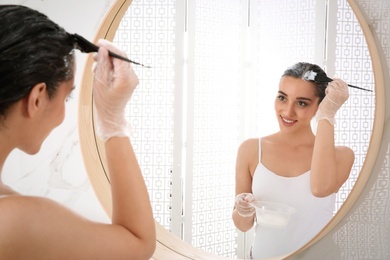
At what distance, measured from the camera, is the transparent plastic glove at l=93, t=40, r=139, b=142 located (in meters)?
0.64

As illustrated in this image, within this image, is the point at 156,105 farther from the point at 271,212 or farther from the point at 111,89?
the point at 111,89

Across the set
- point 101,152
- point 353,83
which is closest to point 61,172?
point 101,152

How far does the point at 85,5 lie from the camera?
1056mm

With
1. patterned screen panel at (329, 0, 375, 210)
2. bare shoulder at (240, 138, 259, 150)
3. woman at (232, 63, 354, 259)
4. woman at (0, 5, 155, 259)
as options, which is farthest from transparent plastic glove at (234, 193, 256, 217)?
woman at (0, 5, 155, 259)

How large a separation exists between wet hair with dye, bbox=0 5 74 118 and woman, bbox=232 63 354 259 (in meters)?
0.66

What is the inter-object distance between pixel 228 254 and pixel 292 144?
29.0 inches

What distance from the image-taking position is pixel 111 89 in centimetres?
65

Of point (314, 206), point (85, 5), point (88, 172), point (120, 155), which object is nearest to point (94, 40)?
point (85, 5)

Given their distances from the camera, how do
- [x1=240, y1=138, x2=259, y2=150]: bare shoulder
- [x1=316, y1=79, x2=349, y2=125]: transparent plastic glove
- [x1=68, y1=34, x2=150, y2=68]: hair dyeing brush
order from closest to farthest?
[x1=68, y1=34, x2=150, y2=68]: hair dyeing brush → [x1=316, y1=79, x2=349, y2=125]: transparent plastic glove → [x1=240, y1=138, x2=259, y2=150]: bare shoulder

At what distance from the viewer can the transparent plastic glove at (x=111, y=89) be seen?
0.64 metres

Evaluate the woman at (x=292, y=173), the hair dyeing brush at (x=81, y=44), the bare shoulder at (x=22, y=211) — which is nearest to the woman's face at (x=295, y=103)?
the woman at (x=292, y=173)

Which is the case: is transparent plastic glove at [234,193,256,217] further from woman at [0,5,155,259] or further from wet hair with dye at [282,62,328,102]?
woman at [0,5,155,259]

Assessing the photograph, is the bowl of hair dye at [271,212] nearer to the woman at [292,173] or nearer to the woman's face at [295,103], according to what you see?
the woman at [292,173]

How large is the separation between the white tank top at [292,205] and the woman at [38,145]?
588 millimetres
